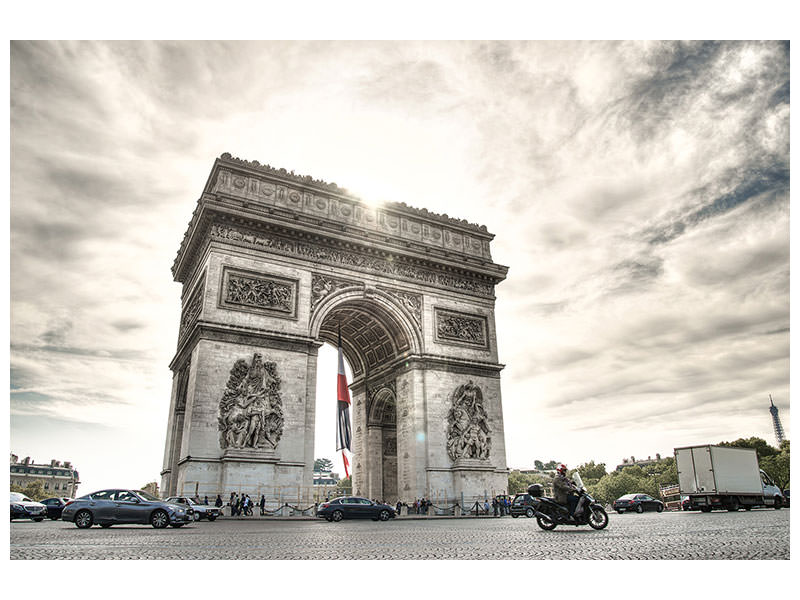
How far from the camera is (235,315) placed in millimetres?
24688

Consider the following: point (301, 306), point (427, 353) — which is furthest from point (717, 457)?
point (301, 306)

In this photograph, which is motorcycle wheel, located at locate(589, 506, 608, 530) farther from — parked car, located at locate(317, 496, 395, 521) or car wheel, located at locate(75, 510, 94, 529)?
car wheel, located at locate(75, 510, 94, 529)

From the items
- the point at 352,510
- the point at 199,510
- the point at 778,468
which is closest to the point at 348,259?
the point at 352,510

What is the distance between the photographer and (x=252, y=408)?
23.5m

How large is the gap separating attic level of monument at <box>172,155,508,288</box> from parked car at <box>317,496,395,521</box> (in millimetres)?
11338

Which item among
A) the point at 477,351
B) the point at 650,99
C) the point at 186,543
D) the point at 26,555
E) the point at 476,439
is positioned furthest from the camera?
the point at 477,351

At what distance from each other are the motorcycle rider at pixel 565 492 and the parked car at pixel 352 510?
456 inches

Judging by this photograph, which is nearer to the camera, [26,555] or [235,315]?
[26,555]

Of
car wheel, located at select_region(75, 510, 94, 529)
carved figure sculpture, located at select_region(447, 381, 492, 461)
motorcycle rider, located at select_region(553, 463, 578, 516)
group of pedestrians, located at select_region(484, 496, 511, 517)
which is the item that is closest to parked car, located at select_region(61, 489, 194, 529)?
car wheel, located at select_region(75, 510, 94, 529)

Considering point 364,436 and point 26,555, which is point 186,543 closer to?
point 26,555

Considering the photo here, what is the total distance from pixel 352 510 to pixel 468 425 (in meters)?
8.48

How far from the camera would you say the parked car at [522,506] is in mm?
25750

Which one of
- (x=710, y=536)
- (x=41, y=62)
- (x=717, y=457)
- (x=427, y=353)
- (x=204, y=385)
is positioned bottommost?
(x=710, y=536)

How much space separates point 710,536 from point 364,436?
24.4 metres
